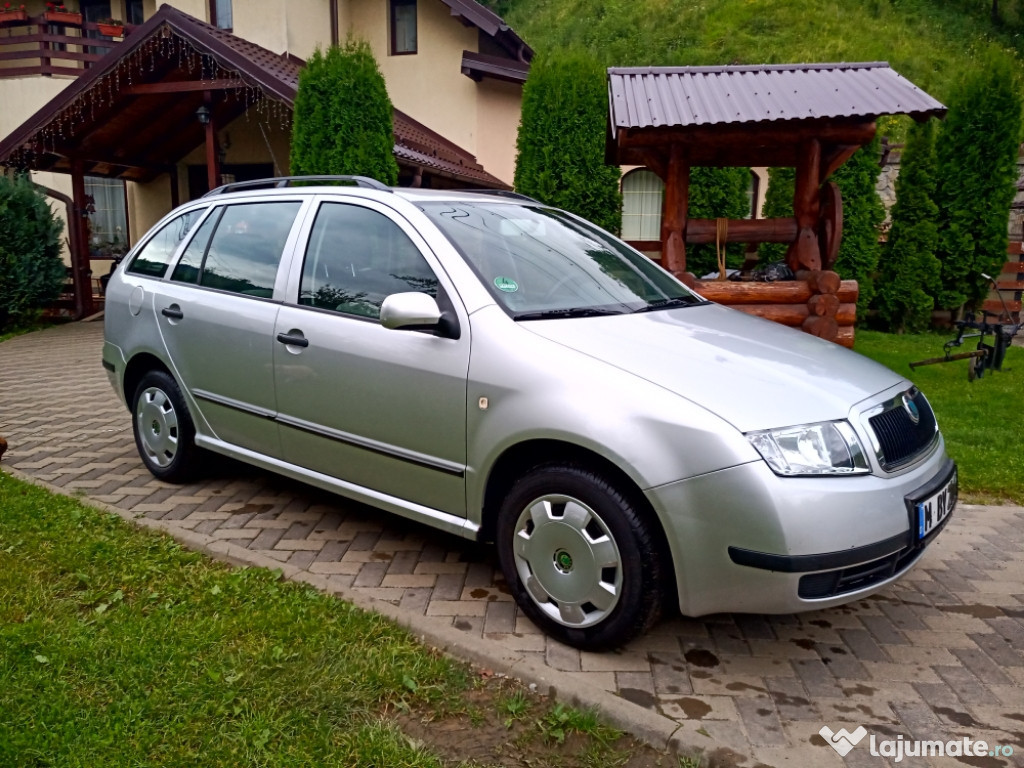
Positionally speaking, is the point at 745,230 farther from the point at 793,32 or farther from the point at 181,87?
the point at 793,32

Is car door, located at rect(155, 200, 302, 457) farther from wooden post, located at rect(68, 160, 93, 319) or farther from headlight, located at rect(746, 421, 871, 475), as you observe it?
wooden post, located at rect(68, 160, 93, 319)

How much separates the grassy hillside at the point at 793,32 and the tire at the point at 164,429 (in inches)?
816

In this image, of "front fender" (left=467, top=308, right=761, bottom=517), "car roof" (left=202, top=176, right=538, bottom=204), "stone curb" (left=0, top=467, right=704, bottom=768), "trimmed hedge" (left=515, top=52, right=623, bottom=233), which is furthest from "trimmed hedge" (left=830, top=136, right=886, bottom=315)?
"stone curb" (left=0, top=467, right=704, bottom=768)

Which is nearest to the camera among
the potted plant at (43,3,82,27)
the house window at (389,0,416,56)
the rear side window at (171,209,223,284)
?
the rear side window at (171,209,223,284)

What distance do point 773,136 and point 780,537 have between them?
5228mm

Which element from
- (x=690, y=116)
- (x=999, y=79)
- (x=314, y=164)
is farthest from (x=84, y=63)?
(x=999, y=79)

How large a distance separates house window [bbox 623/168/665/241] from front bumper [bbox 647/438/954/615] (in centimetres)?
1414

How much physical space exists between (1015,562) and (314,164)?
9453mm

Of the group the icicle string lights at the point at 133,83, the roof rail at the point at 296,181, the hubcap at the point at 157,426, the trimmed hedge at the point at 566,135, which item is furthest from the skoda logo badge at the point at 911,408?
the icicle string lights at the point at 133,83

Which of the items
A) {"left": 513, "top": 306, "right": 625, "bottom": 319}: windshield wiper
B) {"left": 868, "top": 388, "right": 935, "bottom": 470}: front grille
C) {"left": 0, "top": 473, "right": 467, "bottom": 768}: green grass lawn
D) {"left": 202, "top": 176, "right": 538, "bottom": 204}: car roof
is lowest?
{"left": 0, "top": 473, "right": 467, "bottom": 768}: green grass lawn

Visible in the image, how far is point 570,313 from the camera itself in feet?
10.9

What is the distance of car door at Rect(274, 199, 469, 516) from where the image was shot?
10.7 feet

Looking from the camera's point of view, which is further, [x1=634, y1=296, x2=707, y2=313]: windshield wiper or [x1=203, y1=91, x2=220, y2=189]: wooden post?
[x1=203, y1=91, x2=220, y2=189]: wooden post

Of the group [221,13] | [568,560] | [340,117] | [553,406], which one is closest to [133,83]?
[340,117]
